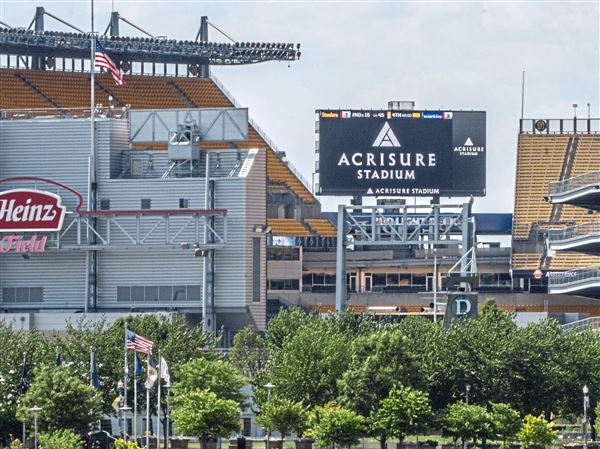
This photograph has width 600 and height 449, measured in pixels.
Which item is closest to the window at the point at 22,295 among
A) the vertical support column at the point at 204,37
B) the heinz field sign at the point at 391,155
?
the heinz field sign at the point at 391,155

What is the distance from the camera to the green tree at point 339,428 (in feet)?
313

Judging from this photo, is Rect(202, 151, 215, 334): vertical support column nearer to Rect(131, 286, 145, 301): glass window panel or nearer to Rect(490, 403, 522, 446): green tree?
Rect(131, 286, 145, 301): glass window panel

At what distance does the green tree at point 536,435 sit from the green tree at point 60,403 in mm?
18797

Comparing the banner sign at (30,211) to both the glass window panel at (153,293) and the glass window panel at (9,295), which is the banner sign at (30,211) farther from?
the glass window panel at (153,293)

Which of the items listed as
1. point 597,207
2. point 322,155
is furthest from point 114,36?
point 597,207

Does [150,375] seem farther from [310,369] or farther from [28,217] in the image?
[28,217]

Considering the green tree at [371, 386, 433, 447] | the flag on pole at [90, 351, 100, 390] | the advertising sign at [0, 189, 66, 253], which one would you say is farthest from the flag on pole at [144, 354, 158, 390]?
the advertising sign at [0, 189, 66, 253]

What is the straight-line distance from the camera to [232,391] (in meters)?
104

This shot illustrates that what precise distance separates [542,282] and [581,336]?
6120cm

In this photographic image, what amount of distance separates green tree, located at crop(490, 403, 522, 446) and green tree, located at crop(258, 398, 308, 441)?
29.1 ft

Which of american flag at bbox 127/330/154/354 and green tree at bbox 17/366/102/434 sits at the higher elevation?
american flag at bbox 127/330/154/354

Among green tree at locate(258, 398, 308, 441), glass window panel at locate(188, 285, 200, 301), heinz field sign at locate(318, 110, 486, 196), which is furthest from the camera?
heinz field sign at locate(318, 110, 486, 196)

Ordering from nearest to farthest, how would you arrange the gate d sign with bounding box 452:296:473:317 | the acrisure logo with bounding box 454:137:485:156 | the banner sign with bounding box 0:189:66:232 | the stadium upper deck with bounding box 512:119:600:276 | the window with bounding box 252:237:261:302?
the gate d sign with bounding box 452:296:473:317
the banner sign with bounding box 0:189:66:232
the window with bounding box 252:237:261:302
the acrisure logo with bounding box 454:137:485:156
the stadium upper deck with bounding box 512:119:600:276

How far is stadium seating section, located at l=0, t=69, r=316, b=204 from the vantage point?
594ft
